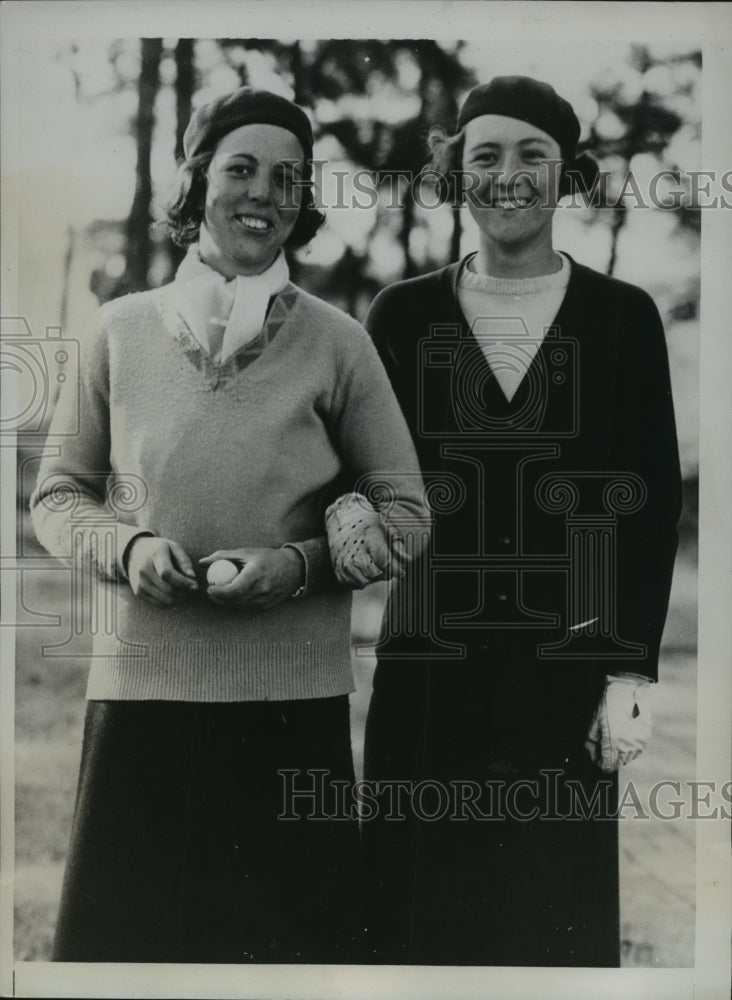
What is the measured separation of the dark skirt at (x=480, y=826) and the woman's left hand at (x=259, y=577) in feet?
0.99

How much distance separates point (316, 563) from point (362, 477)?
0.75 feet

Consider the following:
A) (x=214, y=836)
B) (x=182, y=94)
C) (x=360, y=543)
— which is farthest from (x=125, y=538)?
(x=182, y=94)

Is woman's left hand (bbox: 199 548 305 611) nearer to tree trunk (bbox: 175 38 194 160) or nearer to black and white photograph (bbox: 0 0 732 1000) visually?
black and white photograph (bbox: 0 0 732 1000)

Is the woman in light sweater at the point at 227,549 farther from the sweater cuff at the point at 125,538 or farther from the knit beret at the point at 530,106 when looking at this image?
the knit beret at the point at 530,106

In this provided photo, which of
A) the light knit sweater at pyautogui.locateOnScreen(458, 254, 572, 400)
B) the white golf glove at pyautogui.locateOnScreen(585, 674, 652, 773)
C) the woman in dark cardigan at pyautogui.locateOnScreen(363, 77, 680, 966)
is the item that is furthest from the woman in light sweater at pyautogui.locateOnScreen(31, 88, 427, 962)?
the white golf glove at pyautogui.locateOnScreen(585, 674, 652, 773)

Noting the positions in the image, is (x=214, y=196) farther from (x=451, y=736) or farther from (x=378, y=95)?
(x=451, y=736)

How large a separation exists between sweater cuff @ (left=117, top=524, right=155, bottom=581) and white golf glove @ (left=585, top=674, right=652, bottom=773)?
113cm

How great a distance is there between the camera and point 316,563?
9.07 ft

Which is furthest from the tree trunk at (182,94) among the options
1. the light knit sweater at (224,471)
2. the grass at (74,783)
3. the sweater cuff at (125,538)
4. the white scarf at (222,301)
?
the grass at (74,783)

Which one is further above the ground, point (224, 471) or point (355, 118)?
point (355, 118)

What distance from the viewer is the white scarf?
278cm

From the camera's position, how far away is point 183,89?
2.81m

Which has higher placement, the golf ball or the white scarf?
the white scarf

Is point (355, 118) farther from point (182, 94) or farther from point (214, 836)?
point (214, 836)
